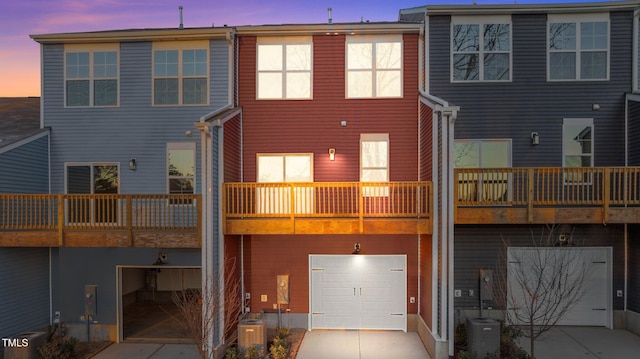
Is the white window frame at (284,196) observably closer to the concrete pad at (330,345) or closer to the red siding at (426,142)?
the red siding at (426,142)

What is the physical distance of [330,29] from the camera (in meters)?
10.9


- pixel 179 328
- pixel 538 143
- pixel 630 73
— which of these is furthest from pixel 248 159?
pixel 630 73

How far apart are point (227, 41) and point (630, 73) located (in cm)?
1159

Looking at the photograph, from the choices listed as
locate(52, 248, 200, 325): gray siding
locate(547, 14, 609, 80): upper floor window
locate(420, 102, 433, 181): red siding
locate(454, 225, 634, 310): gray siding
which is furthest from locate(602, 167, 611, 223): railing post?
locate(52, 248, 200, 325): gray siding

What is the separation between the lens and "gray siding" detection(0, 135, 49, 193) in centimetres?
957

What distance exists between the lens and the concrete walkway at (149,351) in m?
9.28

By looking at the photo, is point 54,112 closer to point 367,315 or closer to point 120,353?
point 120,353

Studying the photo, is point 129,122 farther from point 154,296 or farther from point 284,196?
point 154,296

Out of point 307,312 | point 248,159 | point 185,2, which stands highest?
point 185,2

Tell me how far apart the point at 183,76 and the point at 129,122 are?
2.13 m

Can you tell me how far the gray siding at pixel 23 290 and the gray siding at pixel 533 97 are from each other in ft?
39.9

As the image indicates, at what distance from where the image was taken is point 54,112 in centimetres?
1109

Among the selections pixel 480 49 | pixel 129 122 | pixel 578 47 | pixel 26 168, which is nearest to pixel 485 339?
pixel 480 49

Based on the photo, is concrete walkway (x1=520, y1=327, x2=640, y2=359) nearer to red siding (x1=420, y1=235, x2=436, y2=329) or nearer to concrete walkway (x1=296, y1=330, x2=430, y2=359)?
red siding (x1=420, y1=235, x2=436, y2=329)
